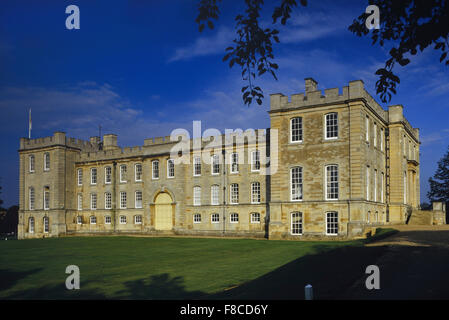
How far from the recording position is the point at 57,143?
5356cm

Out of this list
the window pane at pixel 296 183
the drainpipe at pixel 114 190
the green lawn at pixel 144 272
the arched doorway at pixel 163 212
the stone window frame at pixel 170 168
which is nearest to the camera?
the green lawn at pixel 144 272

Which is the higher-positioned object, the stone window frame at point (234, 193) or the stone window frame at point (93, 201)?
the stone window frame at point (234, 193)

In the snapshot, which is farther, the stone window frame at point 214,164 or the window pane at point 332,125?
the stone window frame at point 214,164

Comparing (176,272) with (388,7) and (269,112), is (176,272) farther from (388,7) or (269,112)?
(269,112)

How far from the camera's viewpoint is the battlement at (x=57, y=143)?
176 feet

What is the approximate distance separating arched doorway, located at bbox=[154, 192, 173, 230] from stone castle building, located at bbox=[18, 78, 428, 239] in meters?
0.11

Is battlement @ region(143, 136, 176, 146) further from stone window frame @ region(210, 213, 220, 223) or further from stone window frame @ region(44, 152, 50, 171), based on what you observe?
stone window frame @ region(44, 152, 50, 171)

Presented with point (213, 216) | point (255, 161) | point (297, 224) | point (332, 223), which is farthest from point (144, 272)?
point (213, 216)

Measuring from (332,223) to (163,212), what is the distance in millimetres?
20658

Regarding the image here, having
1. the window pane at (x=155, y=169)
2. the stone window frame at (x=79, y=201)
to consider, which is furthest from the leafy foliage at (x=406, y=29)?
the stone window frame at (x=79, y=201)

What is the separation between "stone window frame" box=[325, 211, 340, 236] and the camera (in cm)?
3238

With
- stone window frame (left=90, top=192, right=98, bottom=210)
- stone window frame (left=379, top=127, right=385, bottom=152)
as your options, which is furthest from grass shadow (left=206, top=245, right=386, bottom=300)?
stone window frame (left=90, top=192, right=98, bottom=210)

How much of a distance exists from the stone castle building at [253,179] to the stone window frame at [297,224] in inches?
3.2

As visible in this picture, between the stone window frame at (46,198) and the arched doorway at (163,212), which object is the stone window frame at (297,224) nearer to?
the arched doorway at (163,212)
